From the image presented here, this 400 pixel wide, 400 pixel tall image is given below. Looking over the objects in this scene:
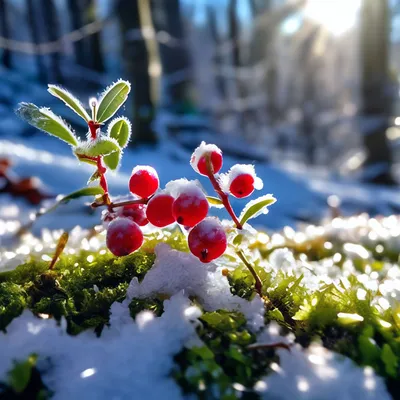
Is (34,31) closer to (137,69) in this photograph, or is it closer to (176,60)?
(176,60)

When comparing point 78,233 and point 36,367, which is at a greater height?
point 78,233

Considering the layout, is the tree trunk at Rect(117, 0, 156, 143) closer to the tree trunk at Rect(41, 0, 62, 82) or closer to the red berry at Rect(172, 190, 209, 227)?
the red berry at Rect(172, 190, 209, 227)

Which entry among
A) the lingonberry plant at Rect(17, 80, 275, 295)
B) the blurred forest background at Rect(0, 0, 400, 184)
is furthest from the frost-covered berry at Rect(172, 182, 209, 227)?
the blurred forest background at Rect(0, 0, 400, 184)

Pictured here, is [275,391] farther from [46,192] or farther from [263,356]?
[46,192]

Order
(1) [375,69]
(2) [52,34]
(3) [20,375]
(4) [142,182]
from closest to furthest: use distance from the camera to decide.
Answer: (3) [20,375]
(4) [142,182]
(1) [375,69]
(2) [52,34]

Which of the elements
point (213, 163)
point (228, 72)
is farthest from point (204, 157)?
point (228, 72)

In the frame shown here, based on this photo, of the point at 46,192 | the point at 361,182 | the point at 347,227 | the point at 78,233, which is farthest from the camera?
the point at 361,182

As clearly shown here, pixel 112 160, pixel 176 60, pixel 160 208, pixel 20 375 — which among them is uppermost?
pixel 176 60

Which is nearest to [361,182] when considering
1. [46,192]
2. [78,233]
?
[46,192]
